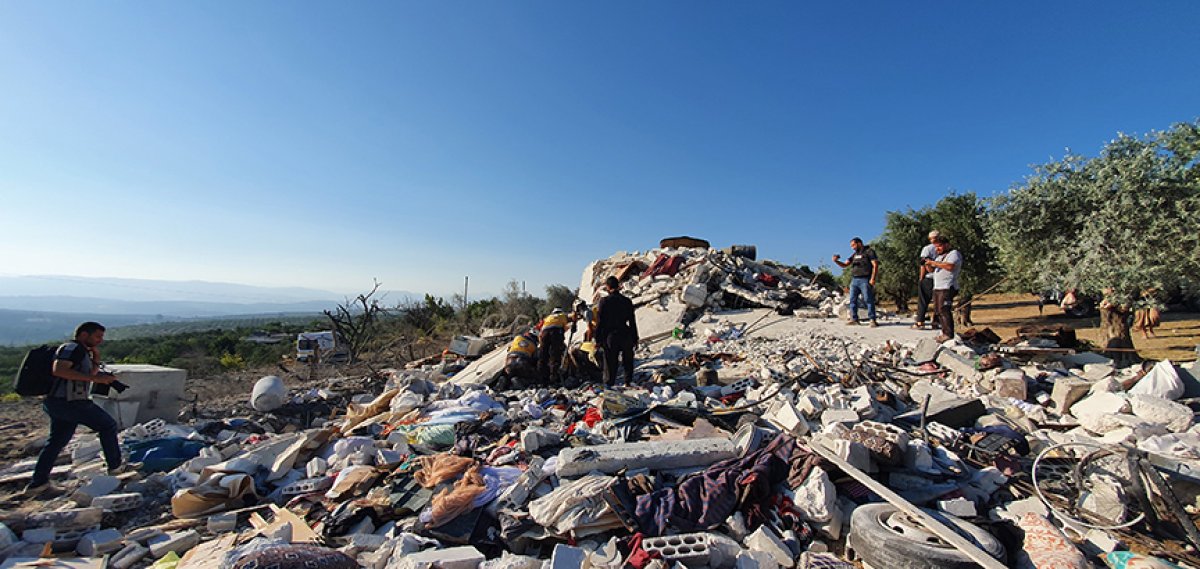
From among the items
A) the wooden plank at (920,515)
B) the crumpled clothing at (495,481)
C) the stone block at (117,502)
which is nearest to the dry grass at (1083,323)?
the wooden plank at (920,515)

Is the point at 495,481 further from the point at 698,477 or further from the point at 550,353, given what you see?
the point at 550,353

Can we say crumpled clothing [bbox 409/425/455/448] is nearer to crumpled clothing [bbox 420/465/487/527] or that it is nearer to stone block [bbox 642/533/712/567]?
crumpled clothing [bbox 420/465/487/527]

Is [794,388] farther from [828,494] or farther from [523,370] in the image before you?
[523,370]

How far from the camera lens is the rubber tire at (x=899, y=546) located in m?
2.45

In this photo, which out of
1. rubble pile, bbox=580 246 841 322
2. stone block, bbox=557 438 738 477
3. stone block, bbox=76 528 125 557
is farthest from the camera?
rubble pile, bbox=580 246 841 322

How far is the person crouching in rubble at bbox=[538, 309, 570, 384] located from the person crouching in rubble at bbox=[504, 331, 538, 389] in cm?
16

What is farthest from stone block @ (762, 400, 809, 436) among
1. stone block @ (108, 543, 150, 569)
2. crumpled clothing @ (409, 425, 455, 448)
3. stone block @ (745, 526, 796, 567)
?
stone block @ (108, 543, 150, 569)

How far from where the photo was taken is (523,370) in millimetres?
7391

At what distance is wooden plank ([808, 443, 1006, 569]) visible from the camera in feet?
7.88

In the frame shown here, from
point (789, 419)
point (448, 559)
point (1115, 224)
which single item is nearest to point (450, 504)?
point (448, 559)

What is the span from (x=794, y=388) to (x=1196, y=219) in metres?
7.80

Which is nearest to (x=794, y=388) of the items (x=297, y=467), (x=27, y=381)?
(x=297, y=467)

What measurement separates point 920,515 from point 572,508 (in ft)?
6.94

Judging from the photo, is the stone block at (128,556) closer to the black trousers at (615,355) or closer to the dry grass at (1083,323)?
the black trousers at (615,355)
